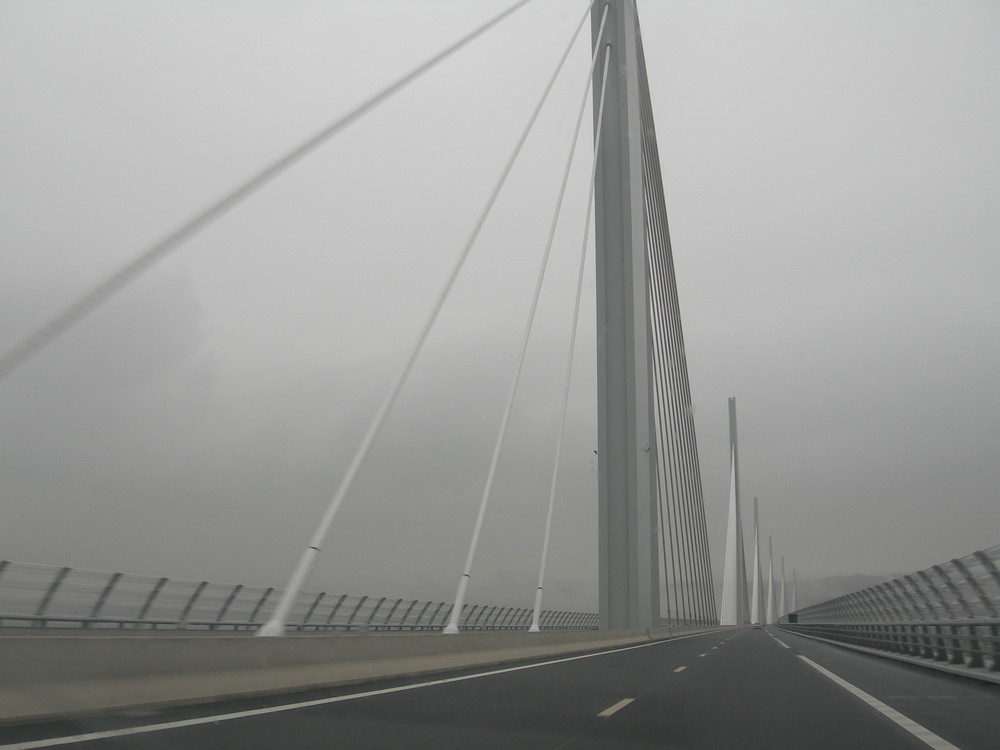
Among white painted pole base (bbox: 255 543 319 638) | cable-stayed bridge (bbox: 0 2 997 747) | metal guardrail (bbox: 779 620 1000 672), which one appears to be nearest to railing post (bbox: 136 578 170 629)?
cable-stayed bridge (bbox: 0 2 997 747)

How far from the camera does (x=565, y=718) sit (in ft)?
24.5

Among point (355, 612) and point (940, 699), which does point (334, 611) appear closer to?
point (355, 612)

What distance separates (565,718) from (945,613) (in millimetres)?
12833

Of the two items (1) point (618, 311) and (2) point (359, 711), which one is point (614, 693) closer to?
(2) point (359, 711)

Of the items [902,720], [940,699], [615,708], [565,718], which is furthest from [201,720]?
[940,699]

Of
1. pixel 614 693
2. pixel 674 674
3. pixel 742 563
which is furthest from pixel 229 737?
pixel 742 563

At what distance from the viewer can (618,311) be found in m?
25.5

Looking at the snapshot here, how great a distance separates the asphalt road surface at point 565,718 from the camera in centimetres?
577

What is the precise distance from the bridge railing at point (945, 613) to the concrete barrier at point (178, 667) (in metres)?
8.30

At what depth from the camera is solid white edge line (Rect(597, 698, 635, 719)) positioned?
7802 mm

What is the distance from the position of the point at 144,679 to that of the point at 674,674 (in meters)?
8.32

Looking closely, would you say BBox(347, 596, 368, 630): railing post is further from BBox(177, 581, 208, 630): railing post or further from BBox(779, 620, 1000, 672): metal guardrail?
BBox(779, 620, 1000, 672): metal guardrail

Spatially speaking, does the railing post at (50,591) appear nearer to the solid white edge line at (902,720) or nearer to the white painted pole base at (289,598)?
the white painted pole base at (289,598)

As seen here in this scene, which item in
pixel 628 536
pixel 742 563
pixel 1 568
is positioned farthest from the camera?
pixel 742 563
